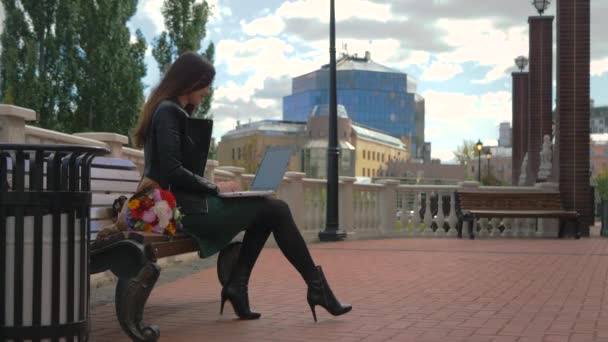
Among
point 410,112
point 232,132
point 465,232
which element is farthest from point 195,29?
point 410,112

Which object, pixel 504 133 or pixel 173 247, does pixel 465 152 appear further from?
pixel 173 247

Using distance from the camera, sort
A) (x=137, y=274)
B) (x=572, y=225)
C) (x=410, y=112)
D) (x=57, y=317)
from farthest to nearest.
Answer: (x=410, y=112), (x=572, y=225), (x=137, y=274), (x=57, y=317)

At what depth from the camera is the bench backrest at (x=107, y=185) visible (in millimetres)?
5691

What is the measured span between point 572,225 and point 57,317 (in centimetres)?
1659

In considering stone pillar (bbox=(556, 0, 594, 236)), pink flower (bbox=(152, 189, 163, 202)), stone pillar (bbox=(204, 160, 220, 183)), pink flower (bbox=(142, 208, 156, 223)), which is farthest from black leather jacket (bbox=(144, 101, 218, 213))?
stone pillar (bbox=(556, 0, 594, 236))

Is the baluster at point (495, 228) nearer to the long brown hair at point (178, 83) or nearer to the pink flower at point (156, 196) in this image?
the long brown hair at point (178, 83)

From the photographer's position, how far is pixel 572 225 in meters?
18.8

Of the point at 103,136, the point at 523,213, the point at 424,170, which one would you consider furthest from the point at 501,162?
the point at 103,136

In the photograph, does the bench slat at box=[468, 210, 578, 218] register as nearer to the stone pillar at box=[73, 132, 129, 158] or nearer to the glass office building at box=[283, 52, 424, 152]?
the stone pillar at box=[73, 132, 129, 158]

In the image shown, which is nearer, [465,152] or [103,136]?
[103,136]

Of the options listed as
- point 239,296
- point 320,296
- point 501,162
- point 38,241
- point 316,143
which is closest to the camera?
point 38,241

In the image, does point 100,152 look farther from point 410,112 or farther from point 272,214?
point 410,112

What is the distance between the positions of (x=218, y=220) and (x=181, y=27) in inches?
1586

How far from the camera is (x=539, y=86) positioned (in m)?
35.0
